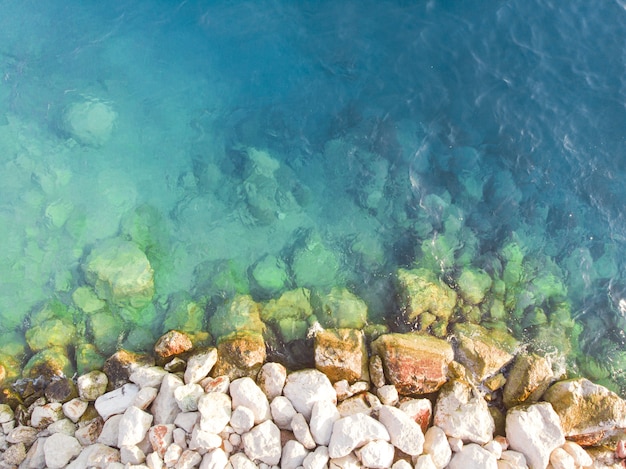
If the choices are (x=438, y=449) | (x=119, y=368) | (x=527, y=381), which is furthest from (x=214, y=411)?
(x=527, y=381)

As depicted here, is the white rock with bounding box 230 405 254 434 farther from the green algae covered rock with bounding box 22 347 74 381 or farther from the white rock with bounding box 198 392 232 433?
the green algae covered rock with bounding box 22 347 74 381

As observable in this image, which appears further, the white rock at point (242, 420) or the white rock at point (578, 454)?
the white rock at point (578, 454)

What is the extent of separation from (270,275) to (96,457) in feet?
18.2

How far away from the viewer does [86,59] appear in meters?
14.3

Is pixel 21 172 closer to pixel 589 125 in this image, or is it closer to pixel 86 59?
pixel 86 59

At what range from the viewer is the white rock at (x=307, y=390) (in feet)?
31.5

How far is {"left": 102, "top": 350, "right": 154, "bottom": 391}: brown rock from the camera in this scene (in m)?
10.4

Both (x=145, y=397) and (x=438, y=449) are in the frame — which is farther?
(x=145, y=397)

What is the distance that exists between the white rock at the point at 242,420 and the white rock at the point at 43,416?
13.3ft

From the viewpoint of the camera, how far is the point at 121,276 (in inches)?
454

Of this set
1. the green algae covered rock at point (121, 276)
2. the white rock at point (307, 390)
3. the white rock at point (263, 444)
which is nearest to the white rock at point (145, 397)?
the white rock at point (263, 444)

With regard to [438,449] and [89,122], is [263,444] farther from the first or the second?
[89,122]

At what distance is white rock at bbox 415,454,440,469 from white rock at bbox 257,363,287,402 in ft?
10.4

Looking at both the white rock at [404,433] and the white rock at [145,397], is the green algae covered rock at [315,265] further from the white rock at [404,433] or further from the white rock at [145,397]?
the white rock at [145,397]
